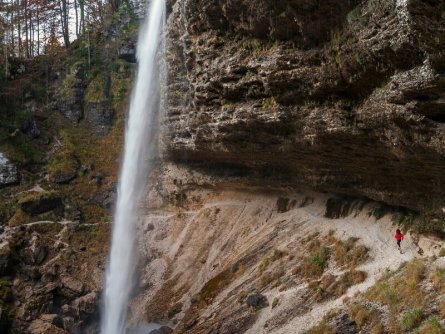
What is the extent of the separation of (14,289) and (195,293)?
10.7 metres

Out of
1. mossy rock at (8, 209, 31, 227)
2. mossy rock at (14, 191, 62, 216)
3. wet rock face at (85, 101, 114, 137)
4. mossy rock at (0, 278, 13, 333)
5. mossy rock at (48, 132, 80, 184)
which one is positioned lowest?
mossy rock at (0, 278, 13, 333)

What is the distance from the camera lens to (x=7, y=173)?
34000mm

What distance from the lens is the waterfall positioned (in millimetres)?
28734

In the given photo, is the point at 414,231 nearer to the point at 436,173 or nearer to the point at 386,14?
the point at 436,173

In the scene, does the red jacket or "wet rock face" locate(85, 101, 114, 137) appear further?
"wet rock face" locate(85, 101, 114, 137)

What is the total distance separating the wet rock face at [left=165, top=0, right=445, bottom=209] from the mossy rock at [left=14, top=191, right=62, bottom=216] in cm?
1169

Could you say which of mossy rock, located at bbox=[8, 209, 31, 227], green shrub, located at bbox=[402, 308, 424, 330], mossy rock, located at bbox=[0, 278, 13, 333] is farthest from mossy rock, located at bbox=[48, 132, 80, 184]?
green shrub, located at bbox=[402, 308, 424, 330]

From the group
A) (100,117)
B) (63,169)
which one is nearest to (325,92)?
(63,169)

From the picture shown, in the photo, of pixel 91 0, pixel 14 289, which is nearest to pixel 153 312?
pixel 14 289

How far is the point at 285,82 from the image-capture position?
60.2ft

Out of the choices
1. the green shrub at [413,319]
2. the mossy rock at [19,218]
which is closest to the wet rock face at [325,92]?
the green shrub at [413,319]

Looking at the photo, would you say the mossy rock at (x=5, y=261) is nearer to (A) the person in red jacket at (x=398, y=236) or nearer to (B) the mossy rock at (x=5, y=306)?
(B) the mossy rock at (x=5, y=306)

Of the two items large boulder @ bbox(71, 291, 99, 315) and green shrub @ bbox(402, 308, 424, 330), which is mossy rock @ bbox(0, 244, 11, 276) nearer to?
large boulder @ bbox(71, 291, 99, 315)

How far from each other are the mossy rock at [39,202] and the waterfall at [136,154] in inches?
170
